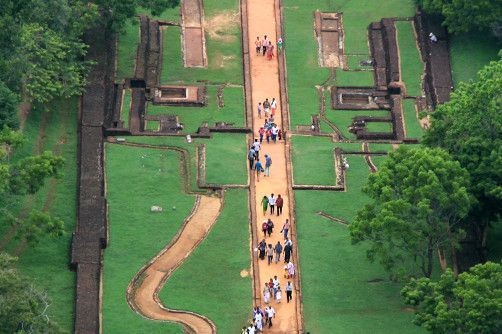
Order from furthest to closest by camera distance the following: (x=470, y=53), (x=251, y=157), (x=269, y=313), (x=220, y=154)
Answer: (x=470, y=53) → (x=220, y=154) → (x=251, y=157) → (x=269, y=313)

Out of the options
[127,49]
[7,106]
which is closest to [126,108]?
[127,49]

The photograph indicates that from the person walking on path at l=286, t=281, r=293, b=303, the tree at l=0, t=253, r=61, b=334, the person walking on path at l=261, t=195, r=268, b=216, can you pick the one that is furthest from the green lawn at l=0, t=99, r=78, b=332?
the person walking on path at l=286, t=281, r=293, b=303

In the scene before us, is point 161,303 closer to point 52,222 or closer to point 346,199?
point 52,222

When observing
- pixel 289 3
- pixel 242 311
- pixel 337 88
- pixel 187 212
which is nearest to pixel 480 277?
pixel 242 311

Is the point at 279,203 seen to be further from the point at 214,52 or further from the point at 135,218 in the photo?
the point at 214,52

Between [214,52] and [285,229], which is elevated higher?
[214,52]

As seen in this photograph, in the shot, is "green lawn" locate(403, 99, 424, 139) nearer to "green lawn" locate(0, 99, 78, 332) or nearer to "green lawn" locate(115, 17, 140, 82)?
"green lawn" locate(115, 17, 140, 82)
